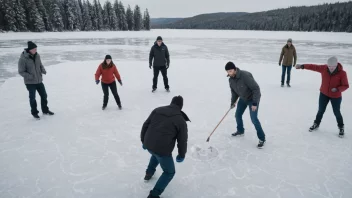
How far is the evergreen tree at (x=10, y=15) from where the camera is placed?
1813 inches

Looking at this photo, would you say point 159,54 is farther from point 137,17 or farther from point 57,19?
point 137,17

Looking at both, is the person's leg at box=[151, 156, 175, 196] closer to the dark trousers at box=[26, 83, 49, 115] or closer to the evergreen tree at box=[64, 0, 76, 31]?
the dark trousers at box=[26, 83, 49, 115]

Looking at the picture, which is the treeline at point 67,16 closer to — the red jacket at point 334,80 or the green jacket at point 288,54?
the green jacket at point 288,54

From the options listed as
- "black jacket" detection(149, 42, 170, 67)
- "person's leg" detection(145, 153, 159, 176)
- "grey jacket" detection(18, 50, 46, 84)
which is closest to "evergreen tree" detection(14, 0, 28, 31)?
"black jacket" detection(149, 42, 170, 67)

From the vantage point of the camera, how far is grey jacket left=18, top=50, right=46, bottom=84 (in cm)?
509

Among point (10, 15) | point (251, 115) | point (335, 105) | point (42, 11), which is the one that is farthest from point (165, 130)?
point (42, 11)

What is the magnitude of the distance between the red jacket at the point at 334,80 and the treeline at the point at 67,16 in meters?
58.5

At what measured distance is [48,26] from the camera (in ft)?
184

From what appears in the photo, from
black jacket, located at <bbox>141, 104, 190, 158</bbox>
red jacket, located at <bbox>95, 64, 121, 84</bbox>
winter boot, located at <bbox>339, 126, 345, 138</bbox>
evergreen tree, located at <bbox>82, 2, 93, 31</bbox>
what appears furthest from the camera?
evergreen tree, located at <bbox>82, 2, 93, 31</bbox>

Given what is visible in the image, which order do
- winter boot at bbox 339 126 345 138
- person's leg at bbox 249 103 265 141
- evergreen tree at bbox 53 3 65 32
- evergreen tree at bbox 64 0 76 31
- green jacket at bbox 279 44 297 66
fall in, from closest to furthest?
person's leg at bbox 249 103 265 141
winter boot at bbox 339 126 345 138
green jacket at bbox 279 44 297 66
evergreen tree at bbox 53 3 65 32
evergreen tree at bbox 64 0 76 31

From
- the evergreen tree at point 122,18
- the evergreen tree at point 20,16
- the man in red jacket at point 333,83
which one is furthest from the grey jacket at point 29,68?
the evergreen tree at point 122,18

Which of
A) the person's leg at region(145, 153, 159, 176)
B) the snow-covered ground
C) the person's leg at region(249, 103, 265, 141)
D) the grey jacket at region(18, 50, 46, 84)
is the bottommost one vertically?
the snow-covered ground

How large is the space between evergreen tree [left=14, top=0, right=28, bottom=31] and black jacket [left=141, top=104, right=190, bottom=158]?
58993 millimetres

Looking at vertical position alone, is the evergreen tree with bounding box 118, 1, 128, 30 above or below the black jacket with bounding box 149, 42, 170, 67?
above
